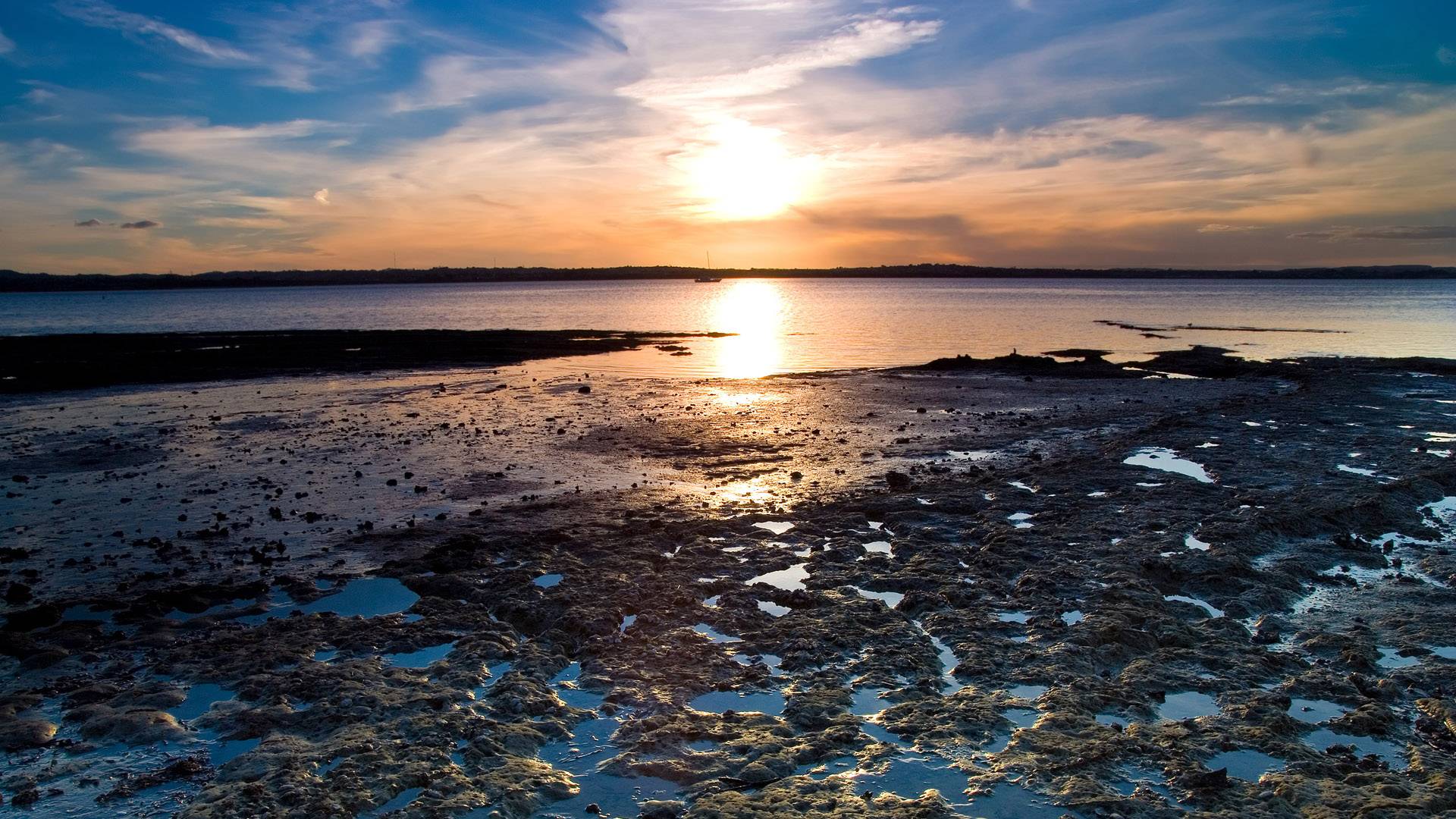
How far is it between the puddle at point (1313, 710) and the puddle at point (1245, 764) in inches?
33.7

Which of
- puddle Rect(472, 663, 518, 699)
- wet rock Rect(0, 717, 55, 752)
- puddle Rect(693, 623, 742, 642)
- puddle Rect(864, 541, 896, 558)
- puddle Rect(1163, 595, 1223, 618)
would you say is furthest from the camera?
puddle Rect(864, 541, 896, 558)

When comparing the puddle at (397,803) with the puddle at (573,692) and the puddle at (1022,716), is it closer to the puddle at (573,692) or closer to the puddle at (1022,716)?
the puddle at (573,692)

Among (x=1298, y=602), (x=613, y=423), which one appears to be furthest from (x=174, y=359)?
(x=1298, y=602)

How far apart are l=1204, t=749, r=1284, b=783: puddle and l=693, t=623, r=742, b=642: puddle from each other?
174 inches

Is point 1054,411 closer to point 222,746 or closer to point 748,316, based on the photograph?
point 222,746

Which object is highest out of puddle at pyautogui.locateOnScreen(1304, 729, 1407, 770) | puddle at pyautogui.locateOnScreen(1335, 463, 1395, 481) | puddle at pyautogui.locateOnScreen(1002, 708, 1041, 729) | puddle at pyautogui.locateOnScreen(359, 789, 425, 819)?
puddle at pyautogui.locateOnScreen(1335, 463, 1395, 481)

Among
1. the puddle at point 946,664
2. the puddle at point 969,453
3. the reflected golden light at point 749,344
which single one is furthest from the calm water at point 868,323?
the puddle at point 946,664

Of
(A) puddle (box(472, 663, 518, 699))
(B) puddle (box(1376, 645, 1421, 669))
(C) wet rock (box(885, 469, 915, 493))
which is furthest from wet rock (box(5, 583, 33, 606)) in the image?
(B) puddle (box(1376, 645, 1421, 669))

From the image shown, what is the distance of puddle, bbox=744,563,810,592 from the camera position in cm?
1047

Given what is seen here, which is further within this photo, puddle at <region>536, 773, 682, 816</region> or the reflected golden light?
the reflected golden light

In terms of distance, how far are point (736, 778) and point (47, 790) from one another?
5.12 metres

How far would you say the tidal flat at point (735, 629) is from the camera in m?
6.25

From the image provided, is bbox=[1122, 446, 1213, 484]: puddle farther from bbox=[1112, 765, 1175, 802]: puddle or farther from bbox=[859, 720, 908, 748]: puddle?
bbox=[859, 720, 908, 748]: puddle

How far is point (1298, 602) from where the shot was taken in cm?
964
